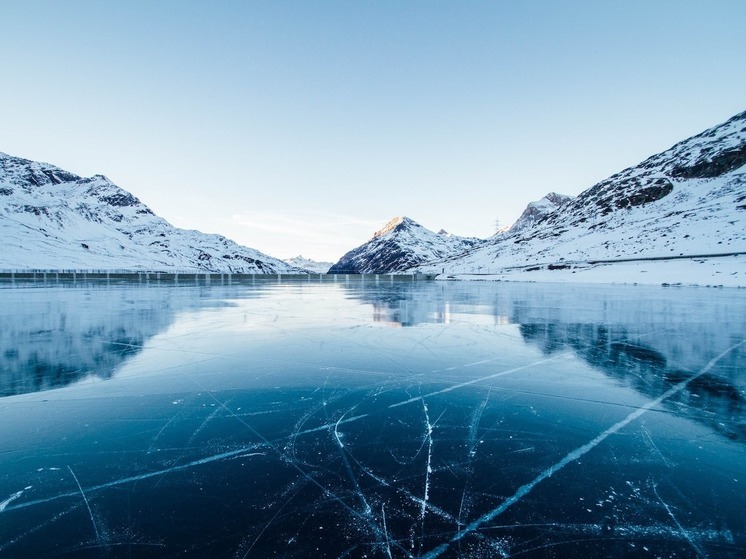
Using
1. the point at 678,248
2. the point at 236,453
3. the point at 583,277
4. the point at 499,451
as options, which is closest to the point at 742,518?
the point at 499,451

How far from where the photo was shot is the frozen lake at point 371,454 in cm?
225

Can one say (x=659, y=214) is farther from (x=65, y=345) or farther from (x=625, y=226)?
(x=65, y=345)

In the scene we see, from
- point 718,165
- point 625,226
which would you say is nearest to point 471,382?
point 625,226

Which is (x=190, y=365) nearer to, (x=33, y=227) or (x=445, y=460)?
(x=445, y=460)

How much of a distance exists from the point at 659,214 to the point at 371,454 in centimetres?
13866

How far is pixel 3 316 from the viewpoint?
40.6 feet

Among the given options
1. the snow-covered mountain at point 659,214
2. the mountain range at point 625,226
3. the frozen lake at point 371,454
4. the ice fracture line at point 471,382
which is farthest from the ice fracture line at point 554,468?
the snow-covered mountain at point 659,214

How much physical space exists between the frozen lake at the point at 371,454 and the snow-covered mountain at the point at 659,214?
251 feet

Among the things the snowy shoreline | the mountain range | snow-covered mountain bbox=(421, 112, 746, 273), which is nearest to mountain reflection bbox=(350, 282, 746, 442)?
the snowy shoreline

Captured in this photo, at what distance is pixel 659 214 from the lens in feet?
360

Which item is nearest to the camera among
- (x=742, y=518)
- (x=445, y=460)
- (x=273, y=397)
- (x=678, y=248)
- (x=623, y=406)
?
Answer: (x=742, y=518)

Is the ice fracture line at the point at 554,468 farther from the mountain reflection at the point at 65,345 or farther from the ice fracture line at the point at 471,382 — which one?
the mountain reflection at the point at 65,345

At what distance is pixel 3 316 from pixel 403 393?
1498 centimetres

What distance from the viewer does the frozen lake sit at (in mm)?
2252
